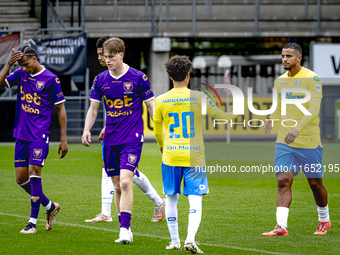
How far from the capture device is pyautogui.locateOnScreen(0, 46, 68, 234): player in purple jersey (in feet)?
19.6

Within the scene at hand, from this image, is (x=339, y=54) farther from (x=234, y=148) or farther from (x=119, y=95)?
(x=119, y=95)

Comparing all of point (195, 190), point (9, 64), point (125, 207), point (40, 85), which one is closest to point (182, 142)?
point (195, 190)

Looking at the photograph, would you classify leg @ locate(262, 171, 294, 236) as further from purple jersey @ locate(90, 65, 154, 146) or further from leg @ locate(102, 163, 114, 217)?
leg @ locate(102, 163, 114, 217)

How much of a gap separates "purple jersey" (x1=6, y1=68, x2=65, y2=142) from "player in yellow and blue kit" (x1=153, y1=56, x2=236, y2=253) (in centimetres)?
155

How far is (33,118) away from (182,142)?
1.88m

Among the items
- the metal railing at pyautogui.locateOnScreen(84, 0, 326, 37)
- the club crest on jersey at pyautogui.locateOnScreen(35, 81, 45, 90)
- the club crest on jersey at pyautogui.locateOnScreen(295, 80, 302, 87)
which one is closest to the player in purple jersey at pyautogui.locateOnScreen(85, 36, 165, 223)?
the club crest on jersey at pyautogui.locateOnScreen(35, 81, 45, 90)

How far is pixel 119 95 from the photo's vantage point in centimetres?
561

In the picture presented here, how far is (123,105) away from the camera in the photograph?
562 centimetres

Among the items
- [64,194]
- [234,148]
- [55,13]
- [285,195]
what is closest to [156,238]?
[285,195]

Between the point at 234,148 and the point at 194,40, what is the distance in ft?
32.2

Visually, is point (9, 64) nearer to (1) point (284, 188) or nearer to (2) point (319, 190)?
(1) point (284, 188)

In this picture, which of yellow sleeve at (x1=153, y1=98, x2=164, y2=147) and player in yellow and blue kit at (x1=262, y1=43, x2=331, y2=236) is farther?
player in yellow and blue kit at (x1=262, y1=43, x2=331, y2=236)

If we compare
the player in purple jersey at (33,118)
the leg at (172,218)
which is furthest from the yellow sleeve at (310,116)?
the player in purple jersey at (33,118)

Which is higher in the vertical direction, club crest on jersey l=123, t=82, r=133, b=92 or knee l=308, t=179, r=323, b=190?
club crest on jersey l=123, t=82, r=133, b=92
